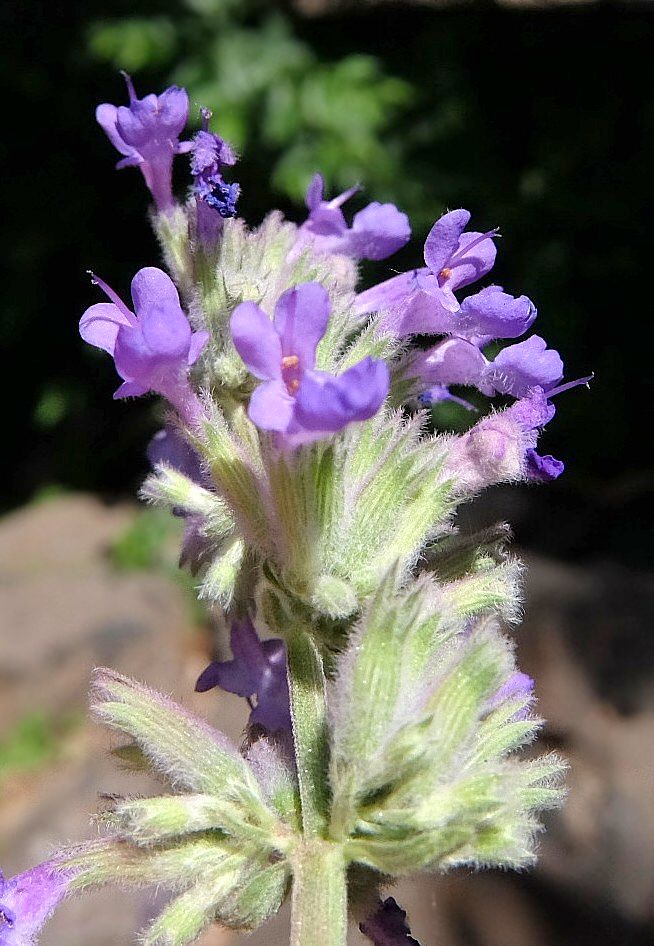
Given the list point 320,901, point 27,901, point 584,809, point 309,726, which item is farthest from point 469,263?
point 584,809

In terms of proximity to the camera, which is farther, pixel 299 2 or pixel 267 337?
pixel 299 2

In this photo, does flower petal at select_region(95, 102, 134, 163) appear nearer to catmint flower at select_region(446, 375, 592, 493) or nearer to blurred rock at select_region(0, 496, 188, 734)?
catmint flower at select_region(446, 375, 592, 493)

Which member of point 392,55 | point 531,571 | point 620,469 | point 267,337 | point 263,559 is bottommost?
point 263,559

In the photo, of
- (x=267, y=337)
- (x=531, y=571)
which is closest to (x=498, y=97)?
(x=531, y=571)

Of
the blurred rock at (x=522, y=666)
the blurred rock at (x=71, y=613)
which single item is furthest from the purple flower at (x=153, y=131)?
the blurred rock at (x=71, y=613)

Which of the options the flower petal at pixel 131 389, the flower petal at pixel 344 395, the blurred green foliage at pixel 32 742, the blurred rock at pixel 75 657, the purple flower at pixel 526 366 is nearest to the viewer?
the flower petal at pixel 344 395

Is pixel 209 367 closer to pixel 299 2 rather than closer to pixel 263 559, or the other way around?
pixel 263 559

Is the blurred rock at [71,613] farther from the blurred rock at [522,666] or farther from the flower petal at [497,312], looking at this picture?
the flower petal at [497,312]
